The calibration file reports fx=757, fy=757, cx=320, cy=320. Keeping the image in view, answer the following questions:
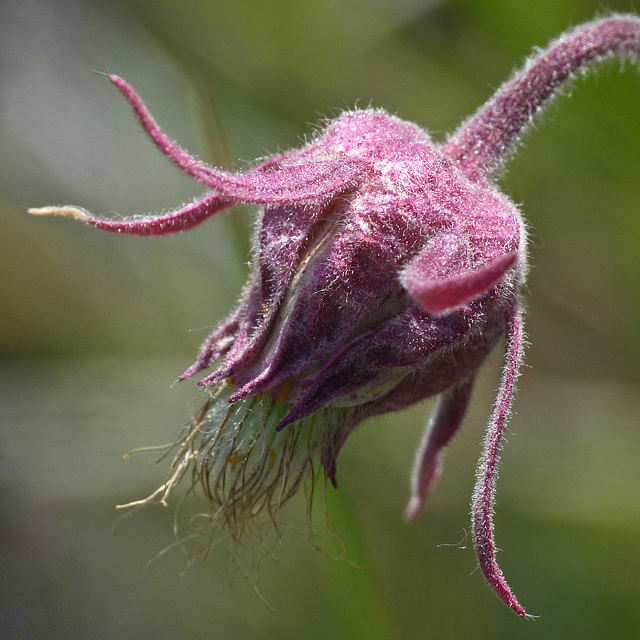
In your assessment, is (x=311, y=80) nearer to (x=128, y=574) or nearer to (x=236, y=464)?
(x=236, y=464)

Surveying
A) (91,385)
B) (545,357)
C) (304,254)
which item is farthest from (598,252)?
(91,385)

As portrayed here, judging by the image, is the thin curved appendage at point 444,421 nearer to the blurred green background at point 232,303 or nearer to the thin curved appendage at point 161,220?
the thin curved appendage at point 161,220

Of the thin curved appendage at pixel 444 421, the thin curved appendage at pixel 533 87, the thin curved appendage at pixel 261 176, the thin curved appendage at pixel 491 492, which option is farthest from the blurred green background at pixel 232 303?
the thin curved appendage at pixel 491 492

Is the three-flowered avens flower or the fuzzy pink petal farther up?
the fuzzy pink petal

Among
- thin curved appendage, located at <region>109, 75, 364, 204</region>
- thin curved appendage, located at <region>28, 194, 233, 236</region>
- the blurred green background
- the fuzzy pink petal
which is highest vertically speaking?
the fuzzy pink petal

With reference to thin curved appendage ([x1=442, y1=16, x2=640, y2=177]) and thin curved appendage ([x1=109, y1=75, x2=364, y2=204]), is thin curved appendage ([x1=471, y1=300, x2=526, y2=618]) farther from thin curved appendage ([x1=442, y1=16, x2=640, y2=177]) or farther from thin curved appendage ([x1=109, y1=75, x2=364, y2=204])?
thin curved appendage ([x1=442, y1=16, x2=640, y2=177])

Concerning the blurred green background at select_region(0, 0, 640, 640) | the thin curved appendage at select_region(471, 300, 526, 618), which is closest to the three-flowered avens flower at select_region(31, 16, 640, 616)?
the thin curved appendage at select_region(471, 300, 526, 618)

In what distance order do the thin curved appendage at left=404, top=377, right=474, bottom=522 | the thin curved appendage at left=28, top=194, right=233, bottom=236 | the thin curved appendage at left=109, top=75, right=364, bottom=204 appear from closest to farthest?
the thin curved appendage at left=109, top=75, right=364, bottom=204 < the thin curved appendage at left=28, top=194, right=233, bottom=236 < the thin curved appendage at left=404, top=377, right=474, bottom=522
